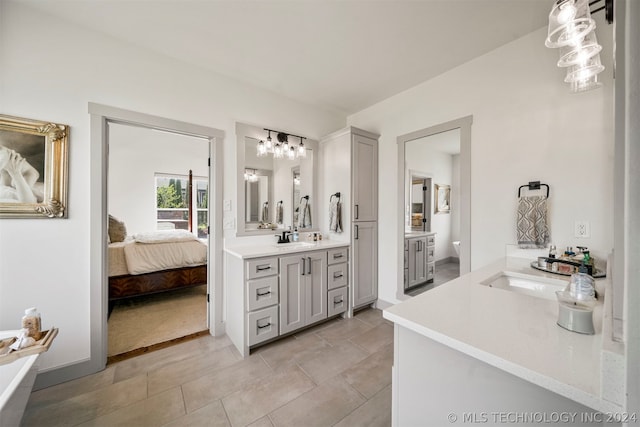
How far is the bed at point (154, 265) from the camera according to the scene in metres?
3.01

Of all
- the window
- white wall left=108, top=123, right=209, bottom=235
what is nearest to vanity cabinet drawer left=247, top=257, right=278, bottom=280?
white wall left=108, top=123, right=209, bottom=235

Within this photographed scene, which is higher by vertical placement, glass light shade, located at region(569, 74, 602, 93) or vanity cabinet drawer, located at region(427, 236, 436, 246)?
glass light shade, located at region(569, 74, 602, 93)

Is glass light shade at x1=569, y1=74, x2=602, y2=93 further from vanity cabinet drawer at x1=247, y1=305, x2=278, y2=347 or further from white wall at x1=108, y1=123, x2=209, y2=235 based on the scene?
white wall at x1=108, y1=123, x2=209, y2=235

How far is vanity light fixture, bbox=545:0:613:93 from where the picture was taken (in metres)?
1.02

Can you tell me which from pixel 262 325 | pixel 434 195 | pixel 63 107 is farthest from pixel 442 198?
pixel 63 107

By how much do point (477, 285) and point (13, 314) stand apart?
301cm

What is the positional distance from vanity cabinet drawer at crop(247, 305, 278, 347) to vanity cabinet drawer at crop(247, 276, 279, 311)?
6 centimetres

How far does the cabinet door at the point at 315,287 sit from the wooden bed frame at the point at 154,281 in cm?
193

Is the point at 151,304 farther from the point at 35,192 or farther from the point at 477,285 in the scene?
the point at 477,285

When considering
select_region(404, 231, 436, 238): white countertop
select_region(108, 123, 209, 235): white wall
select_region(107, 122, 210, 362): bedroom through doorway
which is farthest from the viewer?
select_region(108, 123, 209, 235): white wall

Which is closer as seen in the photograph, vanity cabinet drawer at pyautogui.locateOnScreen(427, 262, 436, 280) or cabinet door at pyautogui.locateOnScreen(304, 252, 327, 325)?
cabinet door at pyautogui.locateOnScreen(304, 252, 327, 325)

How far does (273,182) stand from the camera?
9.75ft

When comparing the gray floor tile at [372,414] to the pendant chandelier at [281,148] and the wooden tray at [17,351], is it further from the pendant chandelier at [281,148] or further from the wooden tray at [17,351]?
the pendant chandelier at [281,148]

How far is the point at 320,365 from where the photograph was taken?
6.52 ft
